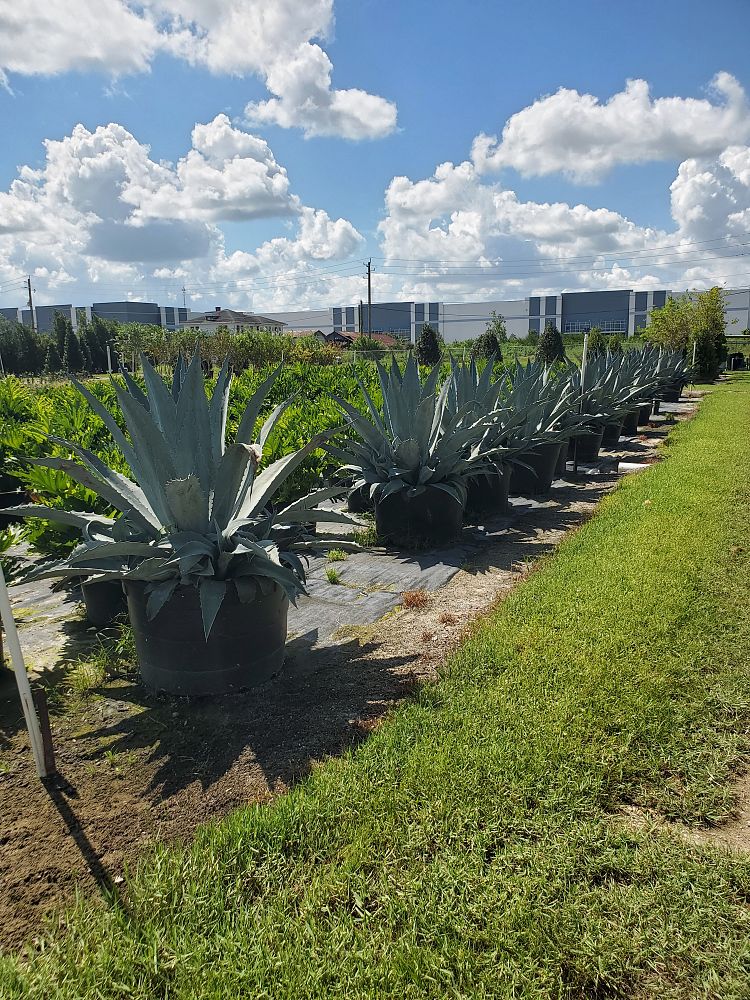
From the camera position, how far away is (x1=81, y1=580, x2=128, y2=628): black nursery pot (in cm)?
368

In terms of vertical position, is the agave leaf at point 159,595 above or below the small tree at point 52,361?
below

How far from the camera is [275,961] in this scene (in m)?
1.61

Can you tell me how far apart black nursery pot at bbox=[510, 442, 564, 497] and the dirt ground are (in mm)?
4321

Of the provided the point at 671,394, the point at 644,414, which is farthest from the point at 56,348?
the point at 644,414

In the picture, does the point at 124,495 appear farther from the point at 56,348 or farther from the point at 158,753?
the point at 56,348

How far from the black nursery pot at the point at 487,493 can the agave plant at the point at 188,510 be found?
3492 mm

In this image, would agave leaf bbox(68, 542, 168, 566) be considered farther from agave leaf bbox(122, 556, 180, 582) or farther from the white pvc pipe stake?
the white pvc pipe stake

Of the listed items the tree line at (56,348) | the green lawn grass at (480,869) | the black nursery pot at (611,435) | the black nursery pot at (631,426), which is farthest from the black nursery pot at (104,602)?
the tree line at (56,348)

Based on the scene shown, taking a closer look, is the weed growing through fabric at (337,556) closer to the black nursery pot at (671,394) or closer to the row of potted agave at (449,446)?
the row of potted agave at (449,446)

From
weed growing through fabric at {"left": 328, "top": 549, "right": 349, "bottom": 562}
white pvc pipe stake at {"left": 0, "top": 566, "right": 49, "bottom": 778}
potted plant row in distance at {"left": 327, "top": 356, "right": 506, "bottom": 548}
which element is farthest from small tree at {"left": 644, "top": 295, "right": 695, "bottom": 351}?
white pvc pipe stake at {"left": 0, "top": 566, "right": 49, "bottom": 778}

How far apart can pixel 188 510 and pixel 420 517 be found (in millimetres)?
2889

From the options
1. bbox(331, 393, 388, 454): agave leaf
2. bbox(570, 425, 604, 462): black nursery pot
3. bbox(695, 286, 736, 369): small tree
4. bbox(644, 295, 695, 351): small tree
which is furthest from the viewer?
bbox(644, 295, 695, 351): small tree

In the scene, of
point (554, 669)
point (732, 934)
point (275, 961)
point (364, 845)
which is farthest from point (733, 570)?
point (275, 961)

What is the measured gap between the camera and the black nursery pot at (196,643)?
284cm
